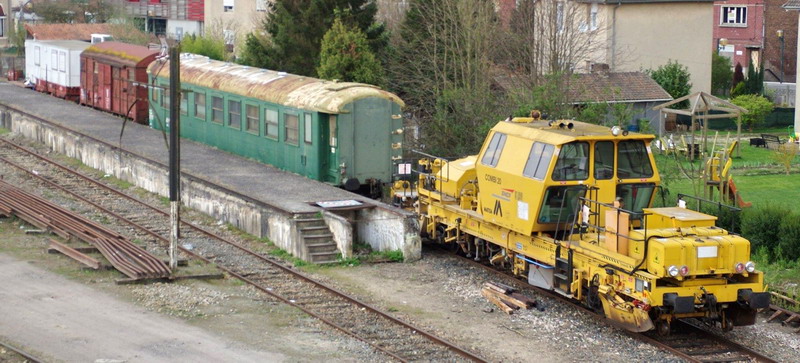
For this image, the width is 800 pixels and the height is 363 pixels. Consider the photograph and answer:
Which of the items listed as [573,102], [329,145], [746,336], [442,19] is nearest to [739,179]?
[573,102]

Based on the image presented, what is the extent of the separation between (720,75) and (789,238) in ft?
113

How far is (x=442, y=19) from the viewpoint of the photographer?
1347 inches

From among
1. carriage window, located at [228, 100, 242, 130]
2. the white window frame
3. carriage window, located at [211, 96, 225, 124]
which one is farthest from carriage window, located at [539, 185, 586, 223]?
the white window frame

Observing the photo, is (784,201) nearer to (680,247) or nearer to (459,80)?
(459,80)

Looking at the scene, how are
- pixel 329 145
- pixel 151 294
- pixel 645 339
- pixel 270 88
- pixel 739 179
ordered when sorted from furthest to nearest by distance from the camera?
pixel 739 179
pixel 270 88
pixel 329 145
pixel 151 294
pixel 645 339

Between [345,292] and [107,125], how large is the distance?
18.6 metres

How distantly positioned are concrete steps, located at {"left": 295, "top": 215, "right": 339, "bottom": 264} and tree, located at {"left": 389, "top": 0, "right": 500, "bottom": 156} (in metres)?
7.10

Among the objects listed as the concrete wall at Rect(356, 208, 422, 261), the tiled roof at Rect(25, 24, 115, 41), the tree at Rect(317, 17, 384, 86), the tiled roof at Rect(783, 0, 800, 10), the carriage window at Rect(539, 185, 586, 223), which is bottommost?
the concrete wall at Rect(356, 208, 422, 261)

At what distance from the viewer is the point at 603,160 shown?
18.4m

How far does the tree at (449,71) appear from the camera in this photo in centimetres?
2986

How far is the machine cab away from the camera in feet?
59.5

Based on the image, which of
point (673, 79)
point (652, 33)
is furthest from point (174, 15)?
point (673, 79)

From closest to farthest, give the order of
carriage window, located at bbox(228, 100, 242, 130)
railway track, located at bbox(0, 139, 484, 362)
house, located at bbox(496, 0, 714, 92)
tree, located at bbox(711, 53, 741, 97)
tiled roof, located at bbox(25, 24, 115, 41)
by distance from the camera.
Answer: railway track, located at bbox(0, 139, 484, 362)
carriage window, located at bbox(228, 100, 242, 130)
house, located at bbox(496, 0, 714, 92)
tree, located at bbox(711, 53, 741, 97)
tiled roof, located at bbox(25, 24, 115, 41)

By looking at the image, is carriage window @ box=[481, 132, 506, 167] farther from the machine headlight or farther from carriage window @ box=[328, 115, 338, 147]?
carriage window @ box=[328, 115, 338, 147]
